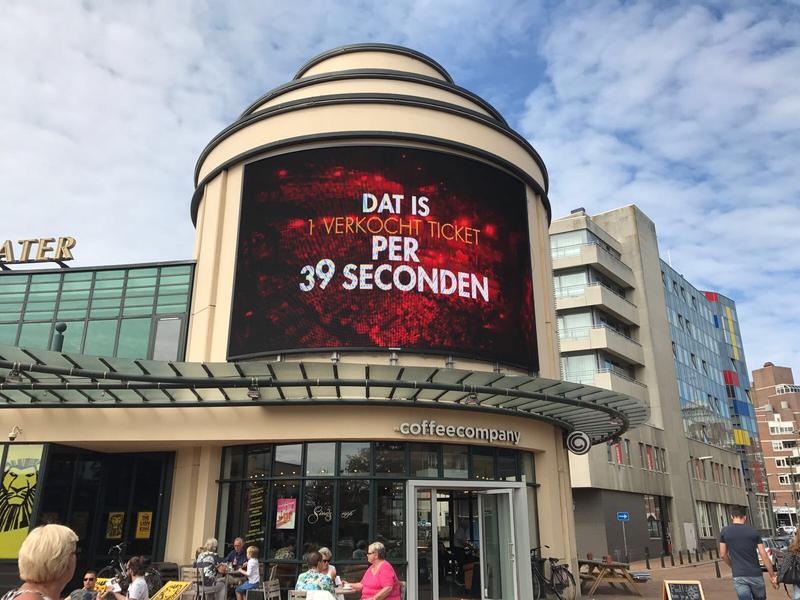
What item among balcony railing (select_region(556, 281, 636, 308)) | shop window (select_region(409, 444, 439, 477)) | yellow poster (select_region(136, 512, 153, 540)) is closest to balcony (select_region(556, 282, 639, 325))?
balcony railing (select_region(556, 281, 636, 308))

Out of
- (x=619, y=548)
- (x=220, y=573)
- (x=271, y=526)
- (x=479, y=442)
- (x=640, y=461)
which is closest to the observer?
(x=220, y=573)

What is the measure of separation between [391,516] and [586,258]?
31.8 metres

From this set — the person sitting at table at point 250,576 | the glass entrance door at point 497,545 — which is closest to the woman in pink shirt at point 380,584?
the person sitting at table at point 250,576

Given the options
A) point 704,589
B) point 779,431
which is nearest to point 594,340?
point 704,589

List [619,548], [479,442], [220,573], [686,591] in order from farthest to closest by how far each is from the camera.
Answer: [619,548] < [479,442] < [220,573] < [686,591]

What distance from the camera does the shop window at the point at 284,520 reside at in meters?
14.7

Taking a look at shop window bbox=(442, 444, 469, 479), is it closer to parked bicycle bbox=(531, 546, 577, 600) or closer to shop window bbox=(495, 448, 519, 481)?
shop window bbox=(495, 448, 519, 481)

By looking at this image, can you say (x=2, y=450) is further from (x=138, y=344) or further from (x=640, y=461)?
(x=640, y=461)

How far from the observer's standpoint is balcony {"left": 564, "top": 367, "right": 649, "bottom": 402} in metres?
40.6

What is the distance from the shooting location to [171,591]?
12.1 meters

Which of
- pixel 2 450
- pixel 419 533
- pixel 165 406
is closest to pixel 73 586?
pixel 2 450

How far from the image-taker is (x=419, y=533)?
15.2m

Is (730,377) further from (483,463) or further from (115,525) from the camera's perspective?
(115,525)

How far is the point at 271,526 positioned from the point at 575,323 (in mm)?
31688
